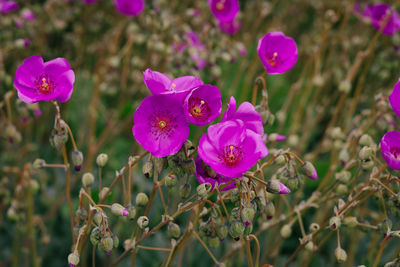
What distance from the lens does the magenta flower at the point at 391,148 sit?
0.63m

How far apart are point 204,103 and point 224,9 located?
0.56 m

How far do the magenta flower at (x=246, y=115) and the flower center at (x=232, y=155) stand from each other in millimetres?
42

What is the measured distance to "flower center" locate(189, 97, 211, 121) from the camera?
632 mm

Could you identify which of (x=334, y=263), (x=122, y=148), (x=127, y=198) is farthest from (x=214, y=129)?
(x=122, y=148)

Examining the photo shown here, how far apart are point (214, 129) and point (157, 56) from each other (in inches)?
39.0

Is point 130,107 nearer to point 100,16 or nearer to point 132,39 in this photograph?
point 132,39

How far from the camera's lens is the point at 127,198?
731 millimetres

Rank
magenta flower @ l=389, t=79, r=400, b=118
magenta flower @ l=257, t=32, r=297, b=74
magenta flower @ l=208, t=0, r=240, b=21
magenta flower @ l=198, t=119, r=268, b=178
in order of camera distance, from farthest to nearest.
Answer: magenta flower @ l=208, t=0, r=240, b=21 → magenta flower @ l=257, t=32, r=297, b=74 → magenta flower @ l=389, t=79, r=400, b=118 → magenta flower @ l=198, t=119, r=268, b=178

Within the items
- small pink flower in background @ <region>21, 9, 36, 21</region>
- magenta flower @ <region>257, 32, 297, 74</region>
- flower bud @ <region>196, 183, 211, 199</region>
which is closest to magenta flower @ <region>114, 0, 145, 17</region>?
small pink flower in background @ <region>21, 9, 36, 21</region>

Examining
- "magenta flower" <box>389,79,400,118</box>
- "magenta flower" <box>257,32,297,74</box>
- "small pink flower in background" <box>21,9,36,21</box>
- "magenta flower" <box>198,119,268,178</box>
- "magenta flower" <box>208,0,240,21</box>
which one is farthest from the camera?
"small pink flower in background" <box>21,9,36,21</box>

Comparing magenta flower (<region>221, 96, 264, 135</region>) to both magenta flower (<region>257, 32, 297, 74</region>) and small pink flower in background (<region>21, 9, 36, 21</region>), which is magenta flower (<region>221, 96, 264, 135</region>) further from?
small pink flower in background (<region>21, 9, 36, 21</region>)

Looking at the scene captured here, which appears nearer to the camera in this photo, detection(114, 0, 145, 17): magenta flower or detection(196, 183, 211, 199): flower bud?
detection(196, 183, 211, 199): flower bud

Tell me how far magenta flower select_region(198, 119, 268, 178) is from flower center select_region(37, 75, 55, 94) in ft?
1.00

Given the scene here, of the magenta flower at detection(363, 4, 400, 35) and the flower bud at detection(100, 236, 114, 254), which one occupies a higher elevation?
the magenta flower at detection(363, 4, 400, 35)
